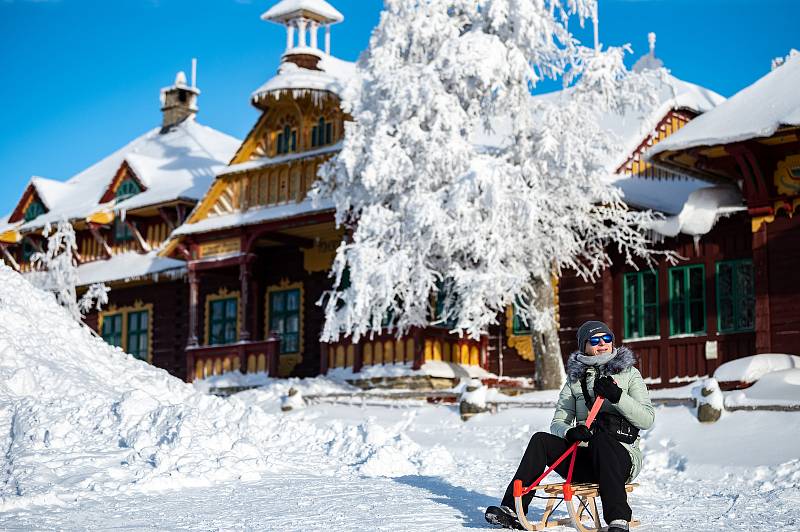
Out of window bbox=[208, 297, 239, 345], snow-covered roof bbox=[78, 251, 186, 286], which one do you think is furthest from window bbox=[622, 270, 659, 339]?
snow-covered roof bbox=[78, 251, 186, 286]

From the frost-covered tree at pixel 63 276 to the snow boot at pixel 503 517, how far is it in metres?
20.4

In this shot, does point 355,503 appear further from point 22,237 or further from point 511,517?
point 22,237

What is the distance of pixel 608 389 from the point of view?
714 centimetres

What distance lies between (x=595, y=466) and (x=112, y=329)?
23.8 metres

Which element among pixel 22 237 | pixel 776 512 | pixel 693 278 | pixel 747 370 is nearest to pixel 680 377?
pixel 693 278

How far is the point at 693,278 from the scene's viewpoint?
18812 millimetres

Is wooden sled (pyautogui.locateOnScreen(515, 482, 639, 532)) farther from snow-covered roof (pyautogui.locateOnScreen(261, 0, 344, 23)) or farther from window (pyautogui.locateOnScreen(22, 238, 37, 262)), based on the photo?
window (pyautogui.locateOnScreen(22, 238, 37, 262))

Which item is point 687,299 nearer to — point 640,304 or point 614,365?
point 640,304

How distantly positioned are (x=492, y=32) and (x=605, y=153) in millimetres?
2665

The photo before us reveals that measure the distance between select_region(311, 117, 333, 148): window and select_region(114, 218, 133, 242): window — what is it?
774cm

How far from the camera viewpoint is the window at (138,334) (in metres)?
28.8

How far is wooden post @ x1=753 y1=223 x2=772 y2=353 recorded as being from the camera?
16750mm

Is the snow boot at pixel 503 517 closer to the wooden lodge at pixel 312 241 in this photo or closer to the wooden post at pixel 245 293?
the wooden lodge at pixel 312 241

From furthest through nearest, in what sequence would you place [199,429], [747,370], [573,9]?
[573,9]
[747,370]
[199,429]
